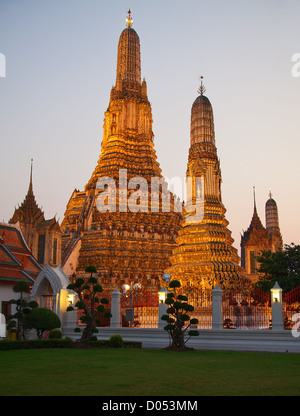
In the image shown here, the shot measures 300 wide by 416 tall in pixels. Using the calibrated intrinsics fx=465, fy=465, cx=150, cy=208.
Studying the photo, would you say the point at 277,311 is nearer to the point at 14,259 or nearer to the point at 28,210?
the point at 14,259

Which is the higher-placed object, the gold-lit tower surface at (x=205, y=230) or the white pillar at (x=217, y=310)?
the gold-lit tower surface at (x=205, y=230)

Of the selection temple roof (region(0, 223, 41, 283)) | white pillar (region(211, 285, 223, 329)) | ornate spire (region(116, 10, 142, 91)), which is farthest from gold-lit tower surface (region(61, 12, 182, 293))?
white pillar (region(211, 285, 223, 329))

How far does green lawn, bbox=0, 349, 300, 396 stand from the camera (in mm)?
7969

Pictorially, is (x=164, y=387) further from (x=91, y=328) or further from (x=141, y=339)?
(x=141, y=339)

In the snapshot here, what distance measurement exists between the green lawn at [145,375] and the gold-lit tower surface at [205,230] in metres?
19.1

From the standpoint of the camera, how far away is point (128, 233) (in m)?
45.7

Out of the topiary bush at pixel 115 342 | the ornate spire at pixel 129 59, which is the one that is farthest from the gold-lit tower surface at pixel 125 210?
the topiary bush at pixel 115 342

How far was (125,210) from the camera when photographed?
47.1 m

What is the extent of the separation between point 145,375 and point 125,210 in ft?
123

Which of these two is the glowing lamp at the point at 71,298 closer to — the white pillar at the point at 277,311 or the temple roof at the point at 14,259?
A: the temple roof at the point at 14,259

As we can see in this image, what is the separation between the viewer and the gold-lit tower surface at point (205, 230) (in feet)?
108

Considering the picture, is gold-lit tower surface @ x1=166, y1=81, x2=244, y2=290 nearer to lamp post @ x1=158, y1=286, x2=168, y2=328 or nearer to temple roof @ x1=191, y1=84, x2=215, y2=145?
temple roof @ x1=191, y1=84, x2=215, y2=145

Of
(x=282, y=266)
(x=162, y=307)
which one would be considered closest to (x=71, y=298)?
(x=162, y=307)
